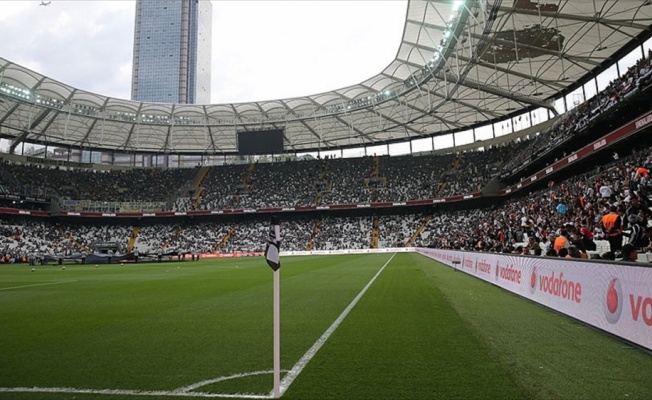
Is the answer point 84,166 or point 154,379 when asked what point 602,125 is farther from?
point 84,166

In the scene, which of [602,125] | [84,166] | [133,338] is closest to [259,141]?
[84,166]

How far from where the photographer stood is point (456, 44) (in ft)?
99.2

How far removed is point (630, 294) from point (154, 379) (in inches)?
230

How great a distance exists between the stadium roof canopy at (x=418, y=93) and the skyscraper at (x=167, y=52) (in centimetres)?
7583

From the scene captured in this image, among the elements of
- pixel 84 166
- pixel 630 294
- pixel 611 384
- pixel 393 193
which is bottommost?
pixel 611 384

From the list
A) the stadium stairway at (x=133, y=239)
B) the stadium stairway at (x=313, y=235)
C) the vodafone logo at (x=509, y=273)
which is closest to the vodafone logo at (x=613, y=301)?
the vodafone logo at (x=509, y=273)

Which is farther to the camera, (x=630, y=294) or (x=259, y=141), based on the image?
(x=259, y=141)

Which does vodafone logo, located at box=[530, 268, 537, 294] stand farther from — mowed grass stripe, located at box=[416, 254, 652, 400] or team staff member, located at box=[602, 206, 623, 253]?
team staff member, located at box=[602, 206, 623, 253]

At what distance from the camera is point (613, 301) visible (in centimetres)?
614

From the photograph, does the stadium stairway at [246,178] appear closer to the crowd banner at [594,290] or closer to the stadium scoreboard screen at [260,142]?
the stadium scoreboard screen at [260,142]

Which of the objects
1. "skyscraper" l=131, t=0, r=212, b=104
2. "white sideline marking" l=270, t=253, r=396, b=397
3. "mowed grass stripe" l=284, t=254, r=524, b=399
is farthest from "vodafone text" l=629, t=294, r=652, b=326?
"skyscraper" l=131, t=0, r=212, b=104

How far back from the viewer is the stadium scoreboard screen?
54062 mm

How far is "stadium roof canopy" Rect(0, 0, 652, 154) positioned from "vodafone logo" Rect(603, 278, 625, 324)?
21.0m

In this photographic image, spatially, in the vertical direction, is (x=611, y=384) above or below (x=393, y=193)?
below
